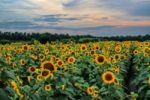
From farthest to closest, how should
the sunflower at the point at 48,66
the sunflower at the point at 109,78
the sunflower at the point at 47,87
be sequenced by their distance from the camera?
the sunflower at the point at 109,78, the sunflower at the point at 48,66, the sunflower at the point at 47,87

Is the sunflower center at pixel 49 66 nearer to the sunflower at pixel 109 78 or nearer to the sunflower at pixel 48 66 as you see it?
the sunflower at pixel 48 66

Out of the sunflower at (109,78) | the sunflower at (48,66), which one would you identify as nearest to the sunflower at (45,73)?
the sunflower at (48,66)

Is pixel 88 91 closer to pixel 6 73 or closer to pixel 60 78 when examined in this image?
pixel 60 78

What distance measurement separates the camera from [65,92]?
21.3 ft

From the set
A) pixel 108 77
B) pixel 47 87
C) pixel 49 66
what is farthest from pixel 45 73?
pixel 108 77

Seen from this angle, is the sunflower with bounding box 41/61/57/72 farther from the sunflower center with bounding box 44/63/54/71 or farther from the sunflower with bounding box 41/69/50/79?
the sunflower with bounding box 41/69/50/79

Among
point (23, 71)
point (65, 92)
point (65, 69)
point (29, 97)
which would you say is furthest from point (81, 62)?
point (29, 97)

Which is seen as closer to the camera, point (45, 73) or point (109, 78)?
point (45, 73)

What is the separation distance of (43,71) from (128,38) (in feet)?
226

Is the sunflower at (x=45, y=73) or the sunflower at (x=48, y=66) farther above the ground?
the sunflower at (x=48, y=66)

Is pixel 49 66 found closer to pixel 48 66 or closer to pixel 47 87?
pixel 48 66

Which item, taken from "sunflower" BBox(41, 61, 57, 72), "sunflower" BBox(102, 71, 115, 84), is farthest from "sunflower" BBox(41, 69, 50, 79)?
"sunflower" BBox(102, 71, 115, 84)

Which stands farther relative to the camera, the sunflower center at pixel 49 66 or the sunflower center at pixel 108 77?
the sunflower center at pixel 108 77

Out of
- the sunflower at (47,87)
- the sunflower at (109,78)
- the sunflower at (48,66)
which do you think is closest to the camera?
the sunflower at (47,87)
